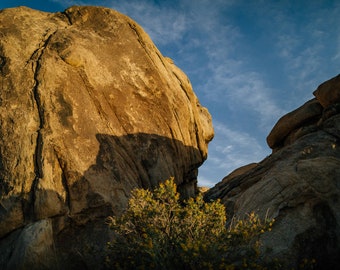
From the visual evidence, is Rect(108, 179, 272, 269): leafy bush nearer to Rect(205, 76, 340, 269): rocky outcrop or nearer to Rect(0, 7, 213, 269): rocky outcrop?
Rect(205, 76, 340, 269): rocky outcrop

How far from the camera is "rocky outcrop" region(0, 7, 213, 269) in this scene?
11.6 m

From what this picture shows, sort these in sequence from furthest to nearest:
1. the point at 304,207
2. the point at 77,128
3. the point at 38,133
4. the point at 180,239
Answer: the point at 77,128, the point at 38,133, the point at 304,207, the point at 180,239

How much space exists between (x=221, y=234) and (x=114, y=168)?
21.7 feet

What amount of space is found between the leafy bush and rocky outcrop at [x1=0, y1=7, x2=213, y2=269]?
2.18m

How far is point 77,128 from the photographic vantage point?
44.9ft

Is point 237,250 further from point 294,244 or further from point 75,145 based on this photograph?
point 75,145

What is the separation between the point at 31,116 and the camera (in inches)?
524

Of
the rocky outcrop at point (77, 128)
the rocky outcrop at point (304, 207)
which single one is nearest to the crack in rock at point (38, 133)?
the rocky outcrop at point (77, 128)

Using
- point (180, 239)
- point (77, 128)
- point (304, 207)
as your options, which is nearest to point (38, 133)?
point (77, 128)

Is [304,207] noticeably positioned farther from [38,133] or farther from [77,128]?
[38,133]

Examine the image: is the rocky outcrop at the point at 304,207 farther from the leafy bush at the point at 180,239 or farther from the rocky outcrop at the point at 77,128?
the rocky outcrop at the point at 77,128

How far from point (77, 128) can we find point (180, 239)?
713 centimetres

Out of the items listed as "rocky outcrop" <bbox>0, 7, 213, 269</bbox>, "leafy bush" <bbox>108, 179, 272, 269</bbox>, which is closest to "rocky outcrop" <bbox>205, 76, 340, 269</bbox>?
"leafy bush" <bbox>108, 179, 272, 269</bbox>

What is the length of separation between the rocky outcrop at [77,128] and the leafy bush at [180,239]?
2181 mm
